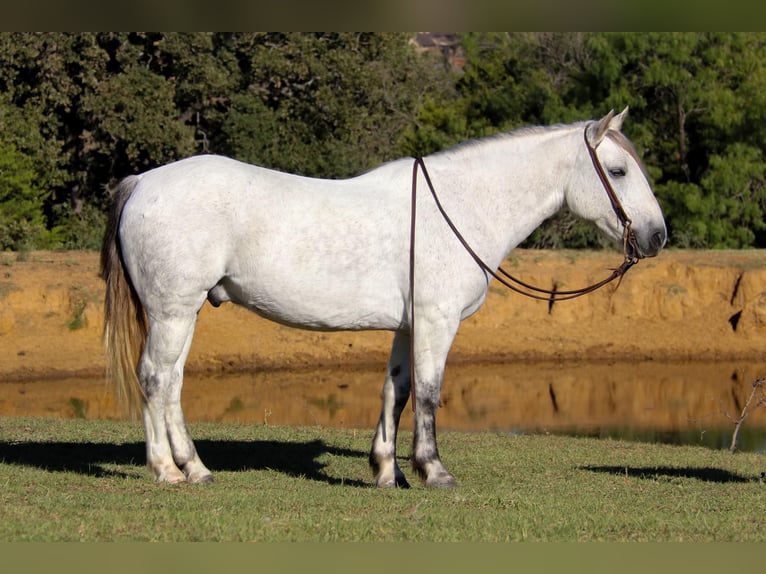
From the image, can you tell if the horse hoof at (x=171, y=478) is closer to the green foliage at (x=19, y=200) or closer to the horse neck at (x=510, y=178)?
the horse neck at (x=510, y=178)

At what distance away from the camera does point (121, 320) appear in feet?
26.5

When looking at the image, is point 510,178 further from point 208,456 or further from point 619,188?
point 208,456

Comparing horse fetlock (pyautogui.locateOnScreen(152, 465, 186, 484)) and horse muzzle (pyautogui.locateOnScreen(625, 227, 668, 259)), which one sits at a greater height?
horse muzzle (pyautogui.locateOnScreen(625, 227, 668, 259))

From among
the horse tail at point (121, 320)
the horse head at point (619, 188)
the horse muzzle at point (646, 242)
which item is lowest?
the horse tail at point (121, 320)

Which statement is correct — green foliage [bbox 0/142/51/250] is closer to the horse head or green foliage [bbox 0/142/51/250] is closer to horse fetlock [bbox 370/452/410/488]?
horse fetlock [bbox 370/452/410/488]

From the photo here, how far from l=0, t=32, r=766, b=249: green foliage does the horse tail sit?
65.5 feet

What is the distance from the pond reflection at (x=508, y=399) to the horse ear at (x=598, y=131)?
703 cm

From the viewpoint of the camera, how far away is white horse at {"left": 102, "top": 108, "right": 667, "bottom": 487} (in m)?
7.84

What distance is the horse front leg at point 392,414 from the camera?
8406 millimetres

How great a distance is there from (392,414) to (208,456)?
7.29 ft

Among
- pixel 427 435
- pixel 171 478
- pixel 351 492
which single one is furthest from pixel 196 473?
pixel 427 435

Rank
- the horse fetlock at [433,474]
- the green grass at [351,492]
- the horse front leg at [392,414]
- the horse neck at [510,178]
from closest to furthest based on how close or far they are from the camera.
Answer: the green grass at [351,492] < the horse fetlock at [433,474] < the horse neck at [510,178] < the horse front leg at [392,414]

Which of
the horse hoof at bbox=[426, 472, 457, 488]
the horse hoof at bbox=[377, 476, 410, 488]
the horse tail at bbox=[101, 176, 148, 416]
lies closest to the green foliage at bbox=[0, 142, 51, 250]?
the horse tail at bbox=[101, 176, 148, 416]

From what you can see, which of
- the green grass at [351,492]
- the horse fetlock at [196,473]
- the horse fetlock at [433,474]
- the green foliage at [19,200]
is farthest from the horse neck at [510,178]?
the green foliage at [19,200]
